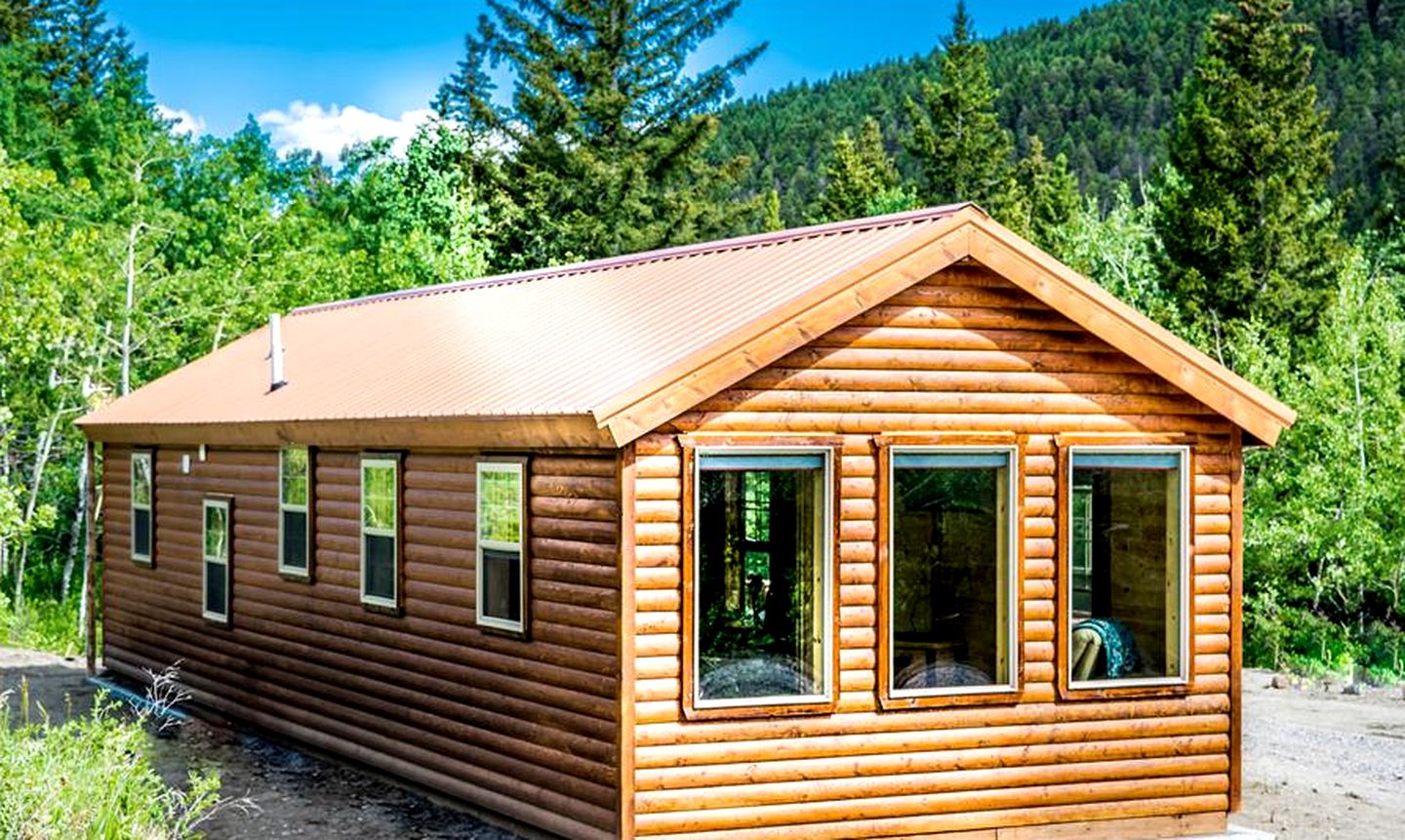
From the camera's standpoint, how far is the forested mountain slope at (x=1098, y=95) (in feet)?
238

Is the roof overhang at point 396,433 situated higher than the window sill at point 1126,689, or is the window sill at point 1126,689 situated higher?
the roof overhang at point 396,433

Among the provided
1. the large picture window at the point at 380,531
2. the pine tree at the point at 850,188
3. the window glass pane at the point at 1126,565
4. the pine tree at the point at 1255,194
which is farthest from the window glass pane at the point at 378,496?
the pine tree at the point at 850,188

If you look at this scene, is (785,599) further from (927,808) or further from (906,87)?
(906,87)

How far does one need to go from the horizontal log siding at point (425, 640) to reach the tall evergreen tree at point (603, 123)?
71.2ft

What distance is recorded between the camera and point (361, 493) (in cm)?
1353

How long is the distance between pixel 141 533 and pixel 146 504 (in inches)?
13.8

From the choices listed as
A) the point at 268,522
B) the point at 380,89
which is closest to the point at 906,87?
the point at 380,89

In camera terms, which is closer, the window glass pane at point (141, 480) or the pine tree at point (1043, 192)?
the window glass pane at point (141, 480)

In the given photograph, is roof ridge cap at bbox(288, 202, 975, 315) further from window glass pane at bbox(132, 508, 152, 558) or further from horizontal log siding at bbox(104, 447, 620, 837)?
window glass pane at bbox(132, 508, 152, 558)

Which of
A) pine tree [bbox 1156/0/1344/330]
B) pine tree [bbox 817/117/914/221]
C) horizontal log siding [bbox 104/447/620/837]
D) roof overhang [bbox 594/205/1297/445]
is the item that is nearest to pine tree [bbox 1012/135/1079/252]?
pine tree [bbox 817/117/914/221]

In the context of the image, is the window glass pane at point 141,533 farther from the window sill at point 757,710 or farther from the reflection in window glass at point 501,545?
the window sill at point 757,710

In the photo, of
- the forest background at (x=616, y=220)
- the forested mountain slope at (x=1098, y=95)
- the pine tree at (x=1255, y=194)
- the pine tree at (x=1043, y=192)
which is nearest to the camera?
the forest background at (x=616, y=220)

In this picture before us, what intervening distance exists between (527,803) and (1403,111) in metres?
67.3

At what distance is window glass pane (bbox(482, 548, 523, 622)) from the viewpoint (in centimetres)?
1129
